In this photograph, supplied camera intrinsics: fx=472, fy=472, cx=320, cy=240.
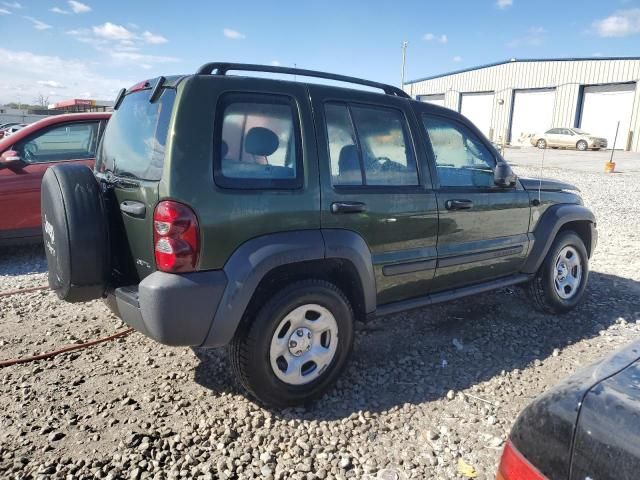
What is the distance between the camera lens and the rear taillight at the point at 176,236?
8.14 feet

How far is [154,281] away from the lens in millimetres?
2516

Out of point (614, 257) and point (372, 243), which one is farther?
point (614, 257)

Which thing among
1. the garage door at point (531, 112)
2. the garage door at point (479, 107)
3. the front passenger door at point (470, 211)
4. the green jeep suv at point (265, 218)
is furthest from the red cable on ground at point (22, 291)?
the garage door at point (479, 107)

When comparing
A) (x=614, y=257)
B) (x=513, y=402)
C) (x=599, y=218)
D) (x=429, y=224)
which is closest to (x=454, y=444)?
(x=513, y=402)

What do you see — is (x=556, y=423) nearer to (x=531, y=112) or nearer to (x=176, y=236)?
(x=176, y=236)

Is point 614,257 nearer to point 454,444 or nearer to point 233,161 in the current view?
point 454,444

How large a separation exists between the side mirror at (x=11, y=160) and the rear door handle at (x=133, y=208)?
11.9 ft

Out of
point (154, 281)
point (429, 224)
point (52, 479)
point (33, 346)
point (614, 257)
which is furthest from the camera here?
point (614, 257)

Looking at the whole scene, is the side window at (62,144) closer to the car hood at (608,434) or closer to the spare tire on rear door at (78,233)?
the spare tire on rear door at (78,233)

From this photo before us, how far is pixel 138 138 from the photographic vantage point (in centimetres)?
292

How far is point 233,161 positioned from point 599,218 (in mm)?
8847

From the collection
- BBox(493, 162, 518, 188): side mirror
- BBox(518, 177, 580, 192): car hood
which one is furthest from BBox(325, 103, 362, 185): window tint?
BBox(518, 177, 580, 192): car hood

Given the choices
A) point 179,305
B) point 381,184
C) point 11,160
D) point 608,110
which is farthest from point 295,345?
point 608,110

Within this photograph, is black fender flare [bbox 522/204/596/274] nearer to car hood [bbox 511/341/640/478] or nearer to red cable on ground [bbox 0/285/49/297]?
car hood [bbox 511/341/640/478]
